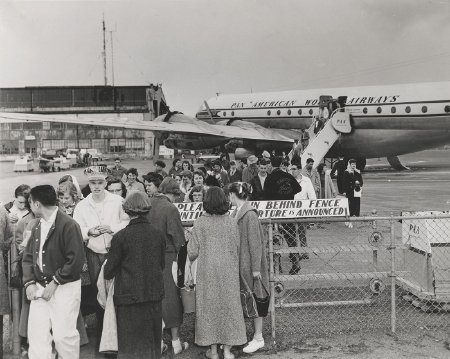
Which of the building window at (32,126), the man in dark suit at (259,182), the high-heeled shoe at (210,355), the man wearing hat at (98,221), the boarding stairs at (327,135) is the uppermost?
the building window at (32,126)

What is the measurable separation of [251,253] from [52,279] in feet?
6.03

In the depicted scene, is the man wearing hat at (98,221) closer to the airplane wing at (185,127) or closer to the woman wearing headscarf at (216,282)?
the woman wearing headscarf at (216,282)

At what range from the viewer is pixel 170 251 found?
16.2 feet

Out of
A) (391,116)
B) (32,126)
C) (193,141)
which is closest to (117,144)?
(32,126)

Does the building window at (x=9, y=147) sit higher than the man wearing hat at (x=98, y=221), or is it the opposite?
the building window at (x=9, y=147)

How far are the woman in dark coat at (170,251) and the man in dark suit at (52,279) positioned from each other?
89cm

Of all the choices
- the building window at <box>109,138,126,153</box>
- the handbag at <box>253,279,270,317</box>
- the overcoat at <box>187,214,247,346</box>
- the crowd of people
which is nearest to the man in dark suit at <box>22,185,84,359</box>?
the crowd of people

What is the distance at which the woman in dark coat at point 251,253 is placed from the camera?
15.9 ft

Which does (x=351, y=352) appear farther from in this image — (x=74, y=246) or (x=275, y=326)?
(x=74, y=246)

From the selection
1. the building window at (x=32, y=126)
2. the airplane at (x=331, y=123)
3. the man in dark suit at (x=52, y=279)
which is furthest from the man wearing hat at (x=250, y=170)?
the building window at (x=32, y=126)

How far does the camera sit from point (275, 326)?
559cm

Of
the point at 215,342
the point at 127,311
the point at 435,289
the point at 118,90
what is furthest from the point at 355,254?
the point at 118,90

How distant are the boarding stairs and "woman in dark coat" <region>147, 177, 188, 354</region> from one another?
53.9ft

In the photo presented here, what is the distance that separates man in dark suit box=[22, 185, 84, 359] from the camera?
4215mm
